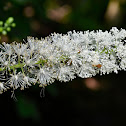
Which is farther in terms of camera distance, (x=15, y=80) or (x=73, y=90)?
(x=73, y=90)

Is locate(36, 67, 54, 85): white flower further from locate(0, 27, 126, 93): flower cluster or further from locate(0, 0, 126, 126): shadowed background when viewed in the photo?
locate(0, 0, 126, 126): shadowed background

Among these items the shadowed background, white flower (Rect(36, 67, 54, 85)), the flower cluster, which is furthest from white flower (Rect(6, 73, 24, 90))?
the shadowed background

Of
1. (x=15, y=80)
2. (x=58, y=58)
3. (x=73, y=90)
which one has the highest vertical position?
(x=73, y=90)

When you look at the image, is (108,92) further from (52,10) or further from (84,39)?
(84,39)

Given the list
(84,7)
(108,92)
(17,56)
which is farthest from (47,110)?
(17,56)

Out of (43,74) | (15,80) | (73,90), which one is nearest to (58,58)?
(43,74)

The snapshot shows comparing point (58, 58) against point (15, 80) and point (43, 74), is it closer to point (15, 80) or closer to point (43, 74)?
point (43, 74)
